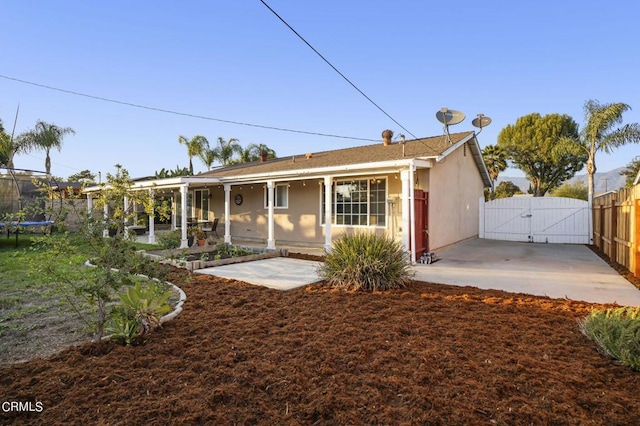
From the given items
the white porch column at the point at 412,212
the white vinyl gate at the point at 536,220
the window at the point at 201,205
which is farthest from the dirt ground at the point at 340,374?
the window at the point at 201,205

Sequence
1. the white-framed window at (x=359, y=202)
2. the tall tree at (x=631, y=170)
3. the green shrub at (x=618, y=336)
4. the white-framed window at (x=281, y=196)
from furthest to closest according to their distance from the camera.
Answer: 1. the tall tree at (x=631, y=170)
2. the white-framed window at (x=281, y=196)
3. the white-framed window at (x=359, y=202)
4. the green shrub at (x=618, y=336)

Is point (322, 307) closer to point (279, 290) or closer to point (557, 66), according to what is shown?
point (279, 290)

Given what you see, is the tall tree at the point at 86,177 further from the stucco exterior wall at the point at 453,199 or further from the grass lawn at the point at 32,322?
the stucco exterior wall at the point at 453,199

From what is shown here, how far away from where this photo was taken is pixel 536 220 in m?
14.9

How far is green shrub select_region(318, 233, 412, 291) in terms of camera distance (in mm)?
6203

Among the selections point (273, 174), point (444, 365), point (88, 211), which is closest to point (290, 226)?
point (273, 174)

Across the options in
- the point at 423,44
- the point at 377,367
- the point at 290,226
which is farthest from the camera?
the point at 290,226

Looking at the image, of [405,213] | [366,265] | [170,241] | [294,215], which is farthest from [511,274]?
[170,241]

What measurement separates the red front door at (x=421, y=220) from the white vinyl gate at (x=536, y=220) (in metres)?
7.21

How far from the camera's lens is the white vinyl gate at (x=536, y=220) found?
46.6 feet

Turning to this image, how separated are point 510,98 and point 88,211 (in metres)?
16.9

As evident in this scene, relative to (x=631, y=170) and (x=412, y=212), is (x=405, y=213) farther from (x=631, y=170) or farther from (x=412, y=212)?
(x=631, y=170)

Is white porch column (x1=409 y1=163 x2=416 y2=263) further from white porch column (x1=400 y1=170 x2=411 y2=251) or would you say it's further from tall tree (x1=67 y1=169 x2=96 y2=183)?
tall tree (x1=67 y1=169 x2=96 y2=183)

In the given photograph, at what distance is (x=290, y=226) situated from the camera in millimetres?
13805
